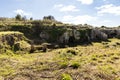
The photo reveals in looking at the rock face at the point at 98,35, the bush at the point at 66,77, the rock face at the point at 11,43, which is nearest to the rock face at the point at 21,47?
the rock face at the point at 11,43

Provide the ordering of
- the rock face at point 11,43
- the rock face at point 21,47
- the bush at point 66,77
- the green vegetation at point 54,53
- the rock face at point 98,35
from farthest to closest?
the rock face at point 98,35 → the rock face at point 21,47 → the rock face at point 11,43 → the green vegetation at point 54,53 → the bush at point 66,77

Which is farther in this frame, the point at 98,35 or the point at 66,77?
the point at 98,35

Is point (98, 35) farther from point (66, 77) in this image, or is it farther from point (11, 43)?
point (66, 77)

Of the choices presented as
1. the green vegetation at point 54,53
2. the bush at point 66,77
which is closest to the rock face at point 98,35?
the green vegetation at point 54,53

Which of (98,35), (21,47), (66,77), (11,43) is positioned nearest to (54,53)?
(21,47)

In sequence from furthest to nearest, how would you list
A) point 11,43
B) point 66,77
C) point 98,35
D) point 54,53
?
point 98,35
point 11,43
point 54,53
point 66,77

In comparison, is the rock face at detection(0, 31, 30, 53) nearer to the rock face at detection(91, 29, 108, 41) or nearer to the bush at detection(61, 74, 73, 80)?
the bush at detection(61, 74, 73, 80)

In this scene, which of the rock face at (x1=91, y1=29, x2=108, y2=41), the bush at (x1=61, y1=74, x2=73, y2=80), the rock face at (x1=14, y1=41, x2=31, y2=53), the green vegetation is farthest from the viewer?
the rock face at (x1=91, y1=29, x2=108, y2=41)

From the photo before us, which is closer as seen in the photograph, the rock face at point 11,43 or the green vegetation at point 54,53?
the green vegetation at point 54,53

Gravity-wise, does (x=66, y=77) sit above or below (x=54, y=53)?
above

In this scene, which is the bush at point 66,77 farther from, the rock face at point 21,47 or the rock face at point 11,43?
the rock face at point 21,47

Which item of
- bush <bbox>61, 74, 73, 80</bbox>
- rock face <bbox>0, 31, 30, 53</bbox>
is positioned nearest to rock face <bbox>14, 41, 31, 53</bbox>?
rock face <bbox>0, 31, 30, 53</bbox>

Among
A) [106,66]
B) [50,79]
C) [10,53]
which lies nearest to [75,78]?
[50,79]

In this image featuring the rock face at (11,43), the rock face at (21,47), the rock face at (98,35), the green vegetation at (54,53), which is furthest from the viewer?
the rock face at (98,35)
